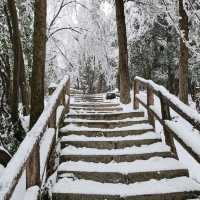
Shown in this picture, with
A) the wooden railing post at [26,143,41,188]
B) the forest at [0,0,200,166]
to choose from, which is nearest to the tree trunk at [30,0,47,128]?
the forest at [0,0,200,166]

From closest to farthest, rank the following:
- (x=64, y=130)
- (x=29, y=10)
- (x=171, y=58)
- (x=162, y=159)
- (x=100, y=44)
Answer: (x=162, y=159)
(x=64, y=130)
(x=29, y=10)
(x=100, y=44)
(x=171, y=58)

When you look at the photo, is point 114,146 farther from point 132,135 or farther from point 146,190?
point 146,190

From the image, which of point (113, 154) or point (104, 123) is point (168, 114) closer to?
point (113, 154)

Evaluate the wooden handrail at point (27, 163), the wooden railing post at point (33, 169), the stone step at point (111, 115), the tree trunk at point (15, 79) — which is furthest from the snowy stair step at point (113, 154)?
the tree trunk at point (15, 79)

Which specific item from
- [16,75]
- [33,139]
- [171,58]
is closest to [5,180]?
[33,139]

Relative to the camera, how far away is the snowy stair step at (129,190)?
5.92 m

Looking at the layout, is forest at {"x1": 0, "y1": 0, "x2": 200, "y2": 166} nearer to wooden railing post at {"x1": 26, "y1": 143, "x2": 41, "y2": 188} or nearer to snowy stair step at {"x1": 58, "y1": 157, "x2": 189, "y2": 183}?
snowy stair step at {"x1": 58, "y1": 157, "x2": 189, "y2": 183}

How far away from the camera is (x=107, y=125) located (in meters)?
9.09

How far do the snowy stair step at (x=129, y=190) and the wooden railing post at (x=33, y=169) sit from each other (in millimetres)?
716

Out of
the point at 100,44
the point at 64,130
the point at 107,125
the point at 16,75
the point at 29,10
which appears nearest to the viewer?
the point at 64,130

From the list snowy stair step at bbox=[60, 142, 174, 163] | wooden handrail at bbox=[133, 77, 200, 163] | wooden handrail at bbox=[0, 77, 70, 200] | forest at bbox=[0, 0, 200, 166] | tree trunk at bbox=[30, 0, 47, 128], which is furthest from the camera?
forest at bbox=[0, 0, 200, 166]

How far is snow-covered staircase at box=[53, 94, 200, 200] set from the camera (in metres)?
5.97

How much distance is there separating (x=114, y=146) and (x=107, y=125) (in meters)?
1.25

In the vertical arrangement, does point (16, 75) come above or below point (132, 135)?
above
